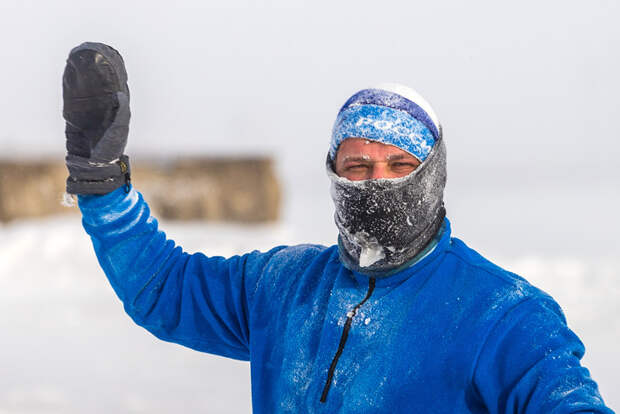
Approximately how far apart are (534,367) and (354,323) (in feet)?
1.42

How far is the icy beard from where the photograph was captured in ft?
5.69

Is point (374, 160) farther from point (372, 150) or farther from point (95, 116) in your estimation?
point (95, 116)

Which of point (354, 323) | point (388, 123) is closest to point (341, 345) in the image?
point (354, 323)

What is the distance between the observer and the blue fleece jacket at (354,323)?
1.55 meters

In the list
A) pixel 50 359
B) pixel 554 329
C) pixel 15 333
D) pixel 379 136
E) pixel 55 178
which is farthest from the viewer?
pixel 55 178

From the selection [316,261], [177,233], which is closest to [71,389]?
[316,261]

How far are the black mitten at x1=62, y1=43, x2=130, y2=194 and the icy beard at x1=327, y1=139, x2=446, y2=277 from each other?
0.63 meters

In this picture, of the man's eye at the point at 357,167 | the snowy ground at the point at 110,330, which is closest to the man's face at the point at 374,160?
the man's eye at the point at 357,167

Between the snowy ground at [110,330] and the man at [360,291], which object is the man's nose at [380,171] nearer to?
the man at [360,291]

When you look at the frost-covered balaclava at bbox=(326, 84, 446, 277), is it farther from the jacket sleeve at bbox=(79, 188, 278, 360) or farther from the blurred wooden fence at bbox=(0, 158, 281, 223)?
the blurred wooden fence at bbox=(0, 158, 281, 223)

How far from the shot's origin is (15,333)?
6.20 metres

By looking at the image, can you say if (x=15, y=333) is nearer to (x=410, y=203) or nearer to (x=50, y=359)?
(x=50, y=359)

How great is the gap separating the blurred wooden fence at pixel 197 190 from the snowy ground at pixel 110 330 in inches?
7.3

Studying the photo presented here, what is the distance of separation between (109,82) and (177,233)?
28.3ft
